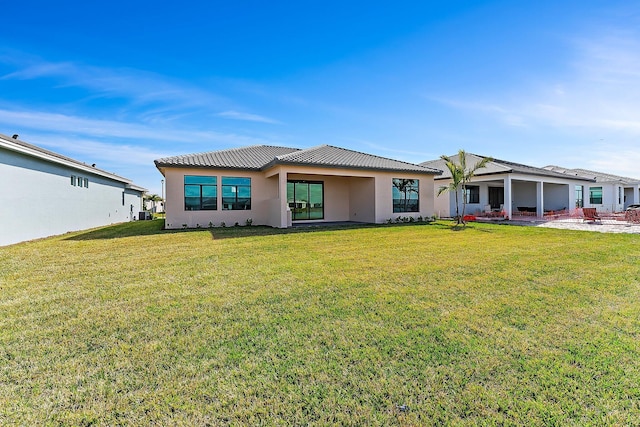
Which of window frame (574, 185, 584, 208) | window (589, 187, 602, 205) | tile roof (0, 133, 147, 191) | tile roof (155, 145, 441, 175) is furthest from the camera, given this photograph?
window (589, 187, 602, 205)

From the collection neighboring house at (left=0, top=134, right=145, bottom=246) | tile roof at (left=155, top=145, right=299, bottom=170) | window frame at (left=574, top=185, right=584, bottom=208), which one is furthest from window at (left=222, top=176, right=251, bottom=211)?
window frame at (left=574, top=185, right=584, bottom=208)

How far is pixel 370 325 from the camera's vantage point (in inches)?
153

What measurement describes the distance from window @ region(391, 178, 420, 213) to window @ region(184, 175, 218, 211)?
36.6 feet

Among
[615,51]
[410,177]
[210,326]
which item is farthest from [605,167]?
[210,326]

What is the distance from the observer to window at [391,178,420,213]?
19.2m

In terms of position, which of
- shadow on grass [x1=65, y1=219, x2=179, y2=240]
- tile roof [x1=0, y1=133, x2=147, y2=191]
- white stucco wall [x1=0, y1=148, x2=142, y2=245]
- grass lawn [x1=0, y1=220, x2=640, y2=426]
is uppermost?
tile roof [x1=0, y1=133, x2=147, y2=191]

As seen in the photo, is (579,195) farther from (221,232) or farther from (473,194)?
(221,232)

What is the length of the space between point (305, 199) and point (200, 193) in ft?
21.2

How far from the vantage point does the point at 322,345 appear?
11.1 feet

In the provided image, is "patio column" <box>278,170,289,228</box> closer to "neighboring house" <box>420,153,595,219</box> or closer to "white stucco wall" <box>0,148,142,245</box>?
"white stucco wall" <box>0,148,142,245</box>

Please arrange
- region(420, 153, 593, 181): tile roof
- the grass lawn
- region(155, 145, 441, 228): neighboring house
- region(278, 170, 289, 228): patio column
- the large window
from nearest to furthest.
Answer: the grass lawn
region(278, 170, 289, 228): patio column
region(155, 145, 441, 228): neighboring house
the large window
region(420, 153, 593, 181): tile roof

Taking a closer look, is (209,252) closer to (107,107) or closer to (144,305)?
(144,305)

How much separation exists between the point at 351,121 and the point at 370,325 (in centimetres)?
1798

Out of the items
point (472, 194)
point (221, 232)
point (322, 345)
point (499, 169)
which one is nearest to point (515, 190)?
point (472, 194)
